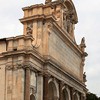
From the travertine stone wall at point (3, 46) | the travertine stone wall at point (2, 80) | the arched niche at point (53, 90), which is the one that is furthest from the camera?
the arched niche at point (53, 90)

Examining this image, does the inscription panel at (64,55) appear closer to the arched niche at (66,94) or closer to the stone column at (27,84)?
the arched niche at (66,94)

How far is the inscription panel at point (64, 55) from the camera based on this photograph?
46031mm

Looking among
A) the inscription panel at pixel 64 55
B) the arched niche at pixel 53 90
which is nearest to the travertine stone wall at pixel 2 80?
the inscription panel at pixel 64 55

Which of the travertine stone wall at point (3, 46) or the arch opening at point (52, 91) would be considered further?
Result: the arch opening at point (52, 91)

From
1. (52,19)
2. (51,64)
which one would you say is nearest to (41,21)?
(52,19)

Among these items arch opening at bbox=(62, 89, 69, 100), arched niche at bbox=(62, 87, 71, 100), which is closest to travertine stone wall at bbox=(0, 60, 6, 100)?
arched niche at bbox=(62, 87, 71, 100)

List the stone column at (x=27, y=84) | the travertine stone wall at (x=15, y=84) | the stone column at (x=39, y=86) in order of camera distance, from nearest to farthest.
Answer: the travertine stone wall at (x=15, y=84) < the stone column at (x=27, y=84) < the stone column at (x=39, y=86)

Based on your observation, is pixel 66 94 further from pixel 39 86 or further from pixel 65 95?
pixel 39 86

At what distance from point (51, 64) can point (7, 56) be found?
593cm

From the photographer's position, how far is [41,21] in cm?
4397

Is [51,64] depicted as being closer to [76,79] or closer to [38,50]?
[38,50]

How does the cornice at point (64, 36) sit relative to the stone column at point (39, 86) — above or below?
above

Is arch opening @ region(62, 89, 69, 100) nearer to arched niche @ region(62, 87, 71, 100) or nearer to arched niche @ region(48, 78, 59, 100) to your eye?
arched niche @ region(62, 87, 71, 100)

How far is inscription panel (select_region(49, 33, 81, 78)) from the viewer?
46.0 meters
